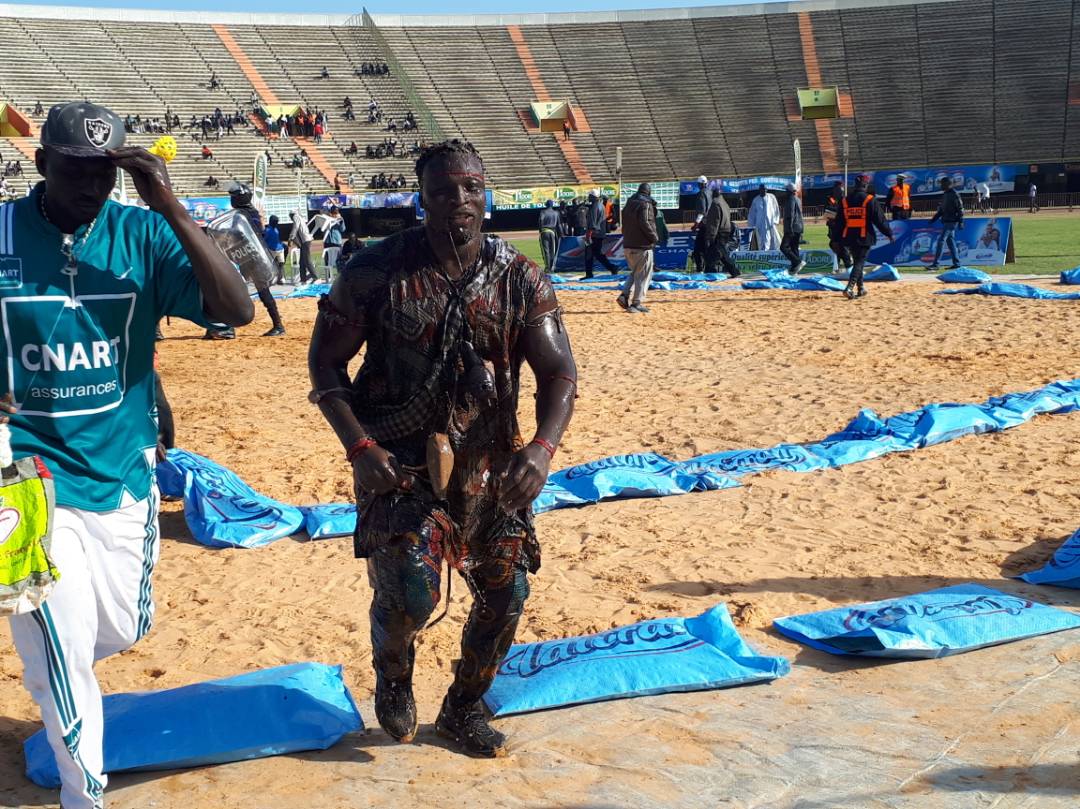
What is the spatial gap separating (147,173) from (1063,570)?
4319 millimetres

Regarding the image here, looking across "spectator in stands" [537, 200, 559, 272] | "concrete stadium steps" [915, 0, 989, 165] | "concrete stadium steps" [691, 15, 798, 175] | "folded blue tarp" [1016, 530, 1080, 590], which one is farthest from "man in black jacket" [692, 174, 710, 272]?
"concrete stadium steps" [915, 0, 989, 165]

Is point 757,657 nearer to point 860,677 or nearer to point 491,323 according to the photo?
point 860,677

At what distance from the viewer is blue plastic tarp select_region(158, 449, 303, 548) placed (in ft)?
20.7

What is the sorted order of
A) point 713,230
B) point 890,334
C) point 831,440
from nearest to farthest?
1. point 831,440
2. point 890,334
3. point 713,230

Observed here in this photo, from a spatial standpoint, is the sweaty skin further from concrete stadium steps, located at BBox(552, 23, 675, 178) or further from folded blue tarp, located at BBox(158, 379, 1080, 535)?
concrete stadium steps, located at BBox(552, 23, 675, 178)

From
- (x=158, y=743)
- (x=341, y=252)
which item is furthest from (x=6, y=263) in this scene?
(x=341, y=252)

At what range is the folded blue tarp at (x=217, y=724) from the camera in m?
3.60

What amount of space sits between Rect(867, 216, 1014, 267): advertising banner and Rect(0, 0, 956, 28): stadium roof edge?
33.5 meters

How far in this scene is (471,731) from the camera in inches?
145

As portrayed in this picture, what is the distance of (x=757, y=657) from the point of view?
14.2 ft

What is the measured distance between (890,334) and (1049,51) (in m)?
42.9

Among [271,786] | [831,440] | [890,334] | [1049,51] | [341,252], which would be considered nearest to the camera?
[271,786]

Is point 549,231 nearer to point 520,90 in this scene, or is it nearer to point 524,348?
point 524,348

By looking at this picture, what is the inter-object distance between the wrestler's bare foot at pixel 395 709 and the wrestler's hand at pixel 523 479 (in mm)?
768
